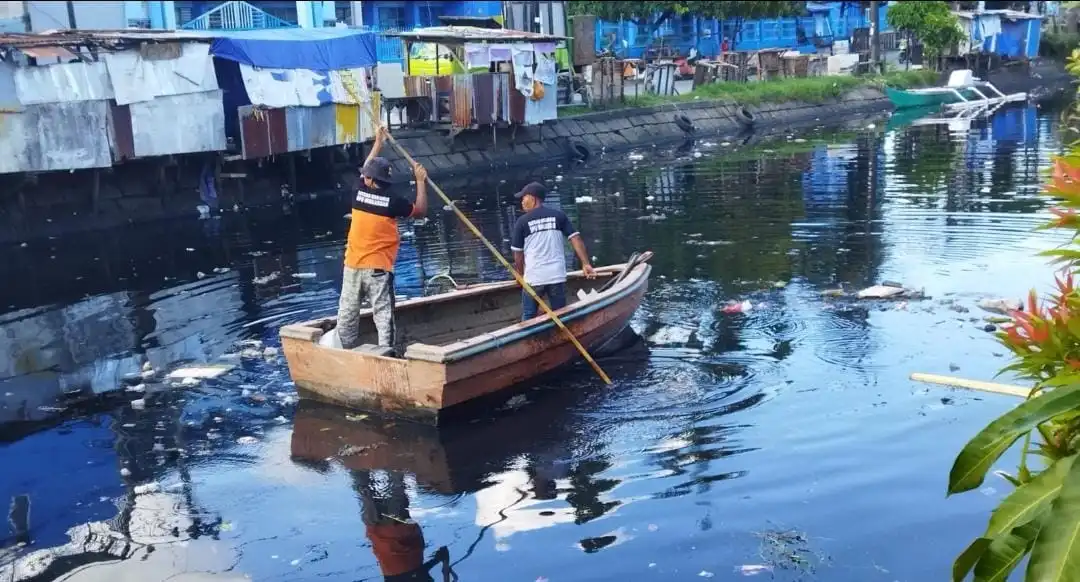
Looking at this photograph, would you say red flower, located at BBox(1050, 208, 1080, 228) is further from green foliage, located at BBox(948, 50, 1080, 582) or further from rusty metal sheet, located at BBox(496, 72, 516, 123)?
rusty metal sheet, located at BBox(496, 72, 516, 123)

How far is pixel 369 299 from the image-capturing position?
8.48m

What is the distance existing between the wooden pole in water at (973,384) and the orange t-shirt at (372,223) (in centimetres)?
419

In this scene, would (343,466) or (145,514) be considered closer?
(145,514)

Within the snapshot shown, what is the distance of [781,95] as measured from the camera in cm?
3731

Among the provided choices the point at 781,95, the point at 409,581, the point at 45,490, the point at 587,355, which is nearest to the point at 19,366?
the point at 45,490

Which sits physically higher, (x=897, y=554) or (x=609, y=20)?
(x=609, y=20)

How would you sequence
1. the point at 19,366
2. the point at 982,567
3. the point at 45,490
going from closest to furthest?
1. the point at 982,567
2. the point at 45,490
3. the point at 19,366

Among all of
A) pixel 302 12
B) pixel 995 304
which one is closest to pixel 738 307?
pixel 995 304

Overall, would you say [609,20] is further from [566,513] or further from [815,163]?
[566,513]

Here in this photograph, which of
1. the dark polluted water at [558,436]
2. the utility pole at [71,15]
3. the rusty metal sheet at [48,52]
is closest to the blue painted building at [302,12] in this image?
the utility pole at [71,15]

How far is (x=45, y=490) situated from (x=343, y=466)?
1.90 metres

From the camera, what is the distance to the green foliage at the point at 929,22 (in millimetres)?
43875

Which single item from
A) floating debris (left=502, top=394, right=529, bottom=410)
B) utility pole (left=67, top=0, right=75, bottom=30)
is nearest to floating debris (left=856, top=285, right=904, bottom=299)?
floating debris (left=502, top=394, right=529, bottom=410)

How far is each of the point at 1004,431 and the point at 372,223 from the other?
20.8 ft
